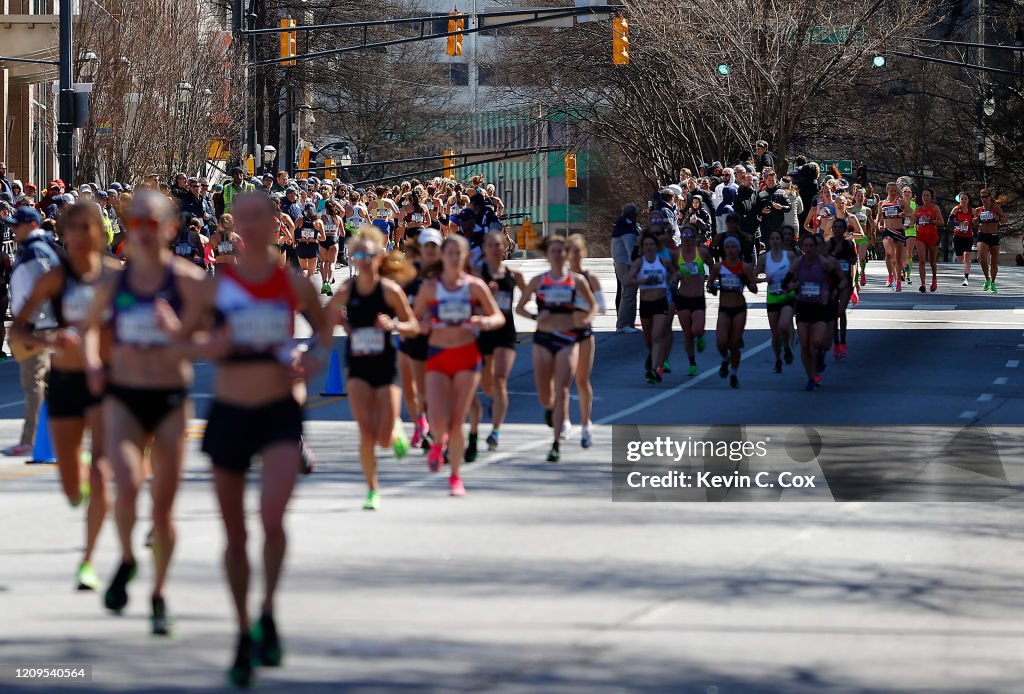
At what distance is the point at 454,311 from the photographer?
14.5 metres

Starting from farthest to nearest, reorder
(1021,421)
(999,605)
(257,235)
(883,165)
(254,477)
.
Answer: (883,165), (1021,421), (254,477), (999,605), (257,235)

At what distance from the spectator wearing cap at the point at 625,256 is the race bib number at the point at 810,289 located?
167 inches

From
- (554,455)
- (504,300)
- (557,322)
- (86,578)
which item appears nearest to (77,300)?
(86,578)

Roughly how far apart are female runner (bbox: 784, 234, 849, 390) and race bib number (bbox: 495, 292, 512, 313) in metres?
5.96

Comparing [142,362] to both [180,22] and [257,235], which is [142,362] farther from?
[180,22]

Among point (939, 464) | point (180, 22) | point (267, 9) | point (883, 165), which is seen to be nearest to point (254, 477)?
point (939, 464)

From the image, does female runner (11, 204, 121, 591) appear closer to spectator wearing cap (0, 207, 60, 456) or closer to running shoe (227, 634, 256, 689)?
running shoe (227, 634, 256, 689)

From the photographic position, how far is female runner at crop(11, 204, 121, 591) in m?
10.4

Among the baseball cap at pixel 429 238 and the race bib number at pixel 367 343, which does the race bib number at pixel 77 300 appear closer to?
the race bib number at pixel 367 343

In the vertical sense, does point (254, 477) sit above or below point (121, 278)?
below

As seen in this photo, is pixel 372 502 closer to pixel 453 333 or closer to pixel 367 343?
pixel 367 343

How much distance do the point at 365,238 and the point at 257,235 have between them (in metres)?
5.41

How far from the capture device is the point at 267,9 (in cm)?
6394

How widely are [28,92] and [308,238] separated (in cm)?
2045
